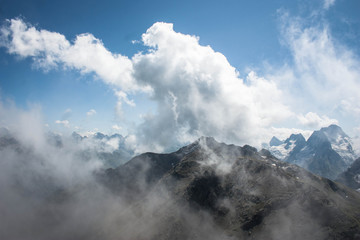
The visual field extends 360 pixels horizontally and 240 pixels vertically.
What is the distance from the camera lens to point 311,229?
632 feet

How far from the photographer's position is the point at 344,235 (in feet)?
597

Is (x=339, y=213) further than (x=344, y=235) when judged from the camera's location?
Yes

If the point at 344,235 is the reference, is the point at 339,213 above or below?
above

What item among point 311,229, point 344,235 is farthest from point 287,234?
point 344,235

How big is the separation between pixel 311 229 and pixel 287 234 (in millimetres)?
20853

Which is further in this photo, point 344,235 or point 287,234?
point 287,234

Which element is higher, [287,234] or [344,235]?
[287,234]

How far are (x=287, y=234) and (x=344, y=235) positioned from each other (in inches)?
1714

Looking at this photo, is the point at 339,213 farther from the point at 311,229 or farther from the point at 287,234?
the point at 287,234

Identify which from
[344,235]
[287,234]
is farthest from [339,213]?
[287,234]

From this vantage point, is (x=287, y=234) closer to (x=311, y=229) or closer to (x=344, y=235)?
(x=311, y=229)

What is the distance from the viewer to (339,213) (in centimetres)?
19862

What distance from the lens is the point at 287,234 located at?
19525 cm
